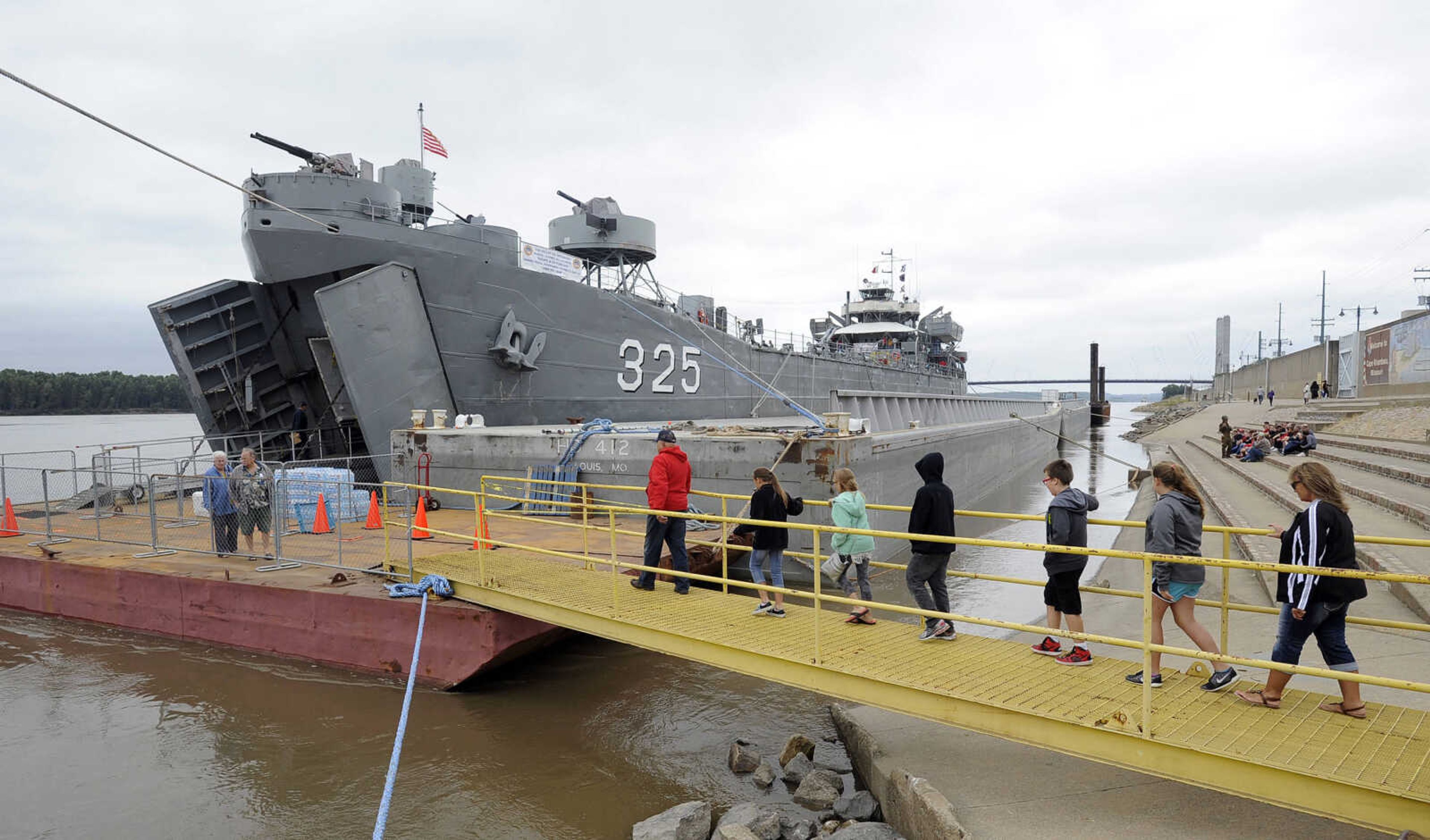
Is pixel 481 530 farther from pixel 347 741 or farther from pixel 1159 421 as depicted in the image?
pixel 1159 421

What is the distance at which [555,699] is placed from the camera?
7547 mm

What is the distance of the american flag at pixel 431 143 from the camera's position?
15742 mm

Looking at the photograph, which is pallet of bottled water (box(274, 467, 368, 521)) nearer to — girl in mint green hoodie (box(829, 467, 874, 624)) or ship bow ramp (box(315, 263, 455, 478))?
ship bow ramp (box(315, 263, 455, 478))

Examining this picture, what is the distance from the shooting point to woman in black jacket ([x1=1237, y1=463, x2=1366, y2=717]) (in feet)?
12.9

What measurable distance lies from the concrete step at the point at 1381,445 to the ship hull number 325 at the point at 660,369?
14625mm

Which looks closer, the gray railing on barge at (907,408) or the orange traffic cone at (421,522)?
the orange traffic cone at (421,522)

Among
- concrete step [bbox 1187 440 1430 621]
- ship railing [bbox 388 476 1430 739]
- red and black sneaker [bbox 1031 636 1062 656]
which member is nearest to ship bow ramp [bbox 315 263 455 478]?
ship railing [bbox 388 476 1430 739]

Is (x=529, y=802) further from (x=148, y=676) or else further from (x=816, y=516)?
(x=816, y=516)

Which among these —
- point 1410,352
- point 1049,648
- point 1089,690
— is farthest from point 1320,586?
point 1410,352

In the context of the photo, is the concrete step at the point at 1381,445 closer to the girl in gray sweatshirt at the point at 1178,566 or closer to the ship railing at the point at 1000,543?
the ship railing at the point at 1000,543

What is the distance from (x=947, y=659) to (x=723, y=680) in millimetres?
3191

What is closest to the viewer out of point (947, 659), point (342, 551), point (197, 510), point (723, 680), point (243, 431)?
point (947, 659)

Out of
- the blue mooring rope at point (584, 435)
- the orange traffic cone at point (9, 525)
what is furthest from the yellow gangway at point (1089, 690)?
the orange traffic cone at point (9, 525)

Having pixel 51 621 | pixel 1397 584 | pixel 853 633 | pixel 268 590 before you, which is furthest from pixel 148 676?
pixel 1397 584
